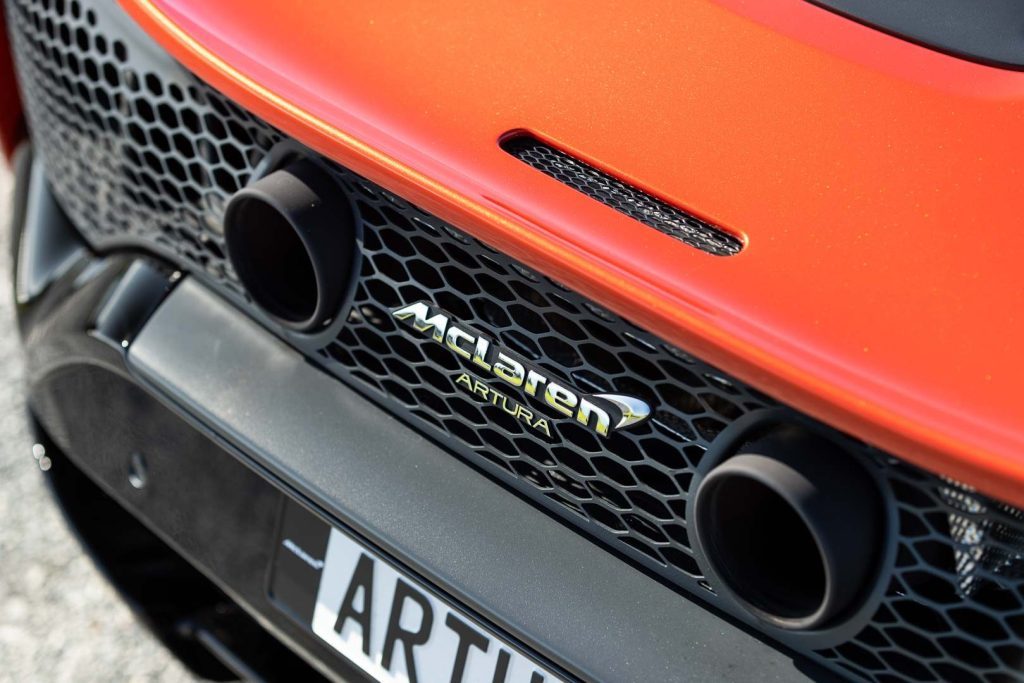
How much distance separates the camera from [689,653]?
1246mm

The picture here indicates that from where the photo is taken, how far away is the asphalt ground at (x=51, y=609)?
6.88ft

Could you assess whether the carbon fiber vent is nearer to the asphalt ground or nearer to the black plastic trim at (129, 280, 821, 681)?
the black plastic trim at (129, 280, 821, 681)

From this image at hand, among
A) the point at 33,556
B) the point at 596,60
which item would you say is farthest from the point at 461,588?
the point at 33,556

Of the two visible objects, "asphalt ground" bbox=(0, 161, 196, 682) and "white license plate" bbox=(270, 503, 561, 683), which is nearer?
"white license plate" bbox=(270, 503, 561, 683)

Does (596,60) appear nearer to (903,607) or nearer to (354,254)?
(354,254)

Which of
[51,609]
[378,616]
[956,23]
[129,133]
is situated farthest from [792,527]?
[51,609]

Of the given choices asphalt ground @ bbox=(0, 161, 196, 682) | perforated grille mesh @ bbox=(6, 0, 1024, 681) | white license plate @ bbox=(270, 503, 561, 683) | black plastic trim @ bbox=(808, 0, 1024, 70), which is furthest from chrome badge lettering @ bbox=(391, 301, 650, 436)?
asphalt ground @ bbox=(0, 161, 196, 682)

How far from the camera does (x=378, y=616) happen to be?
1.41m

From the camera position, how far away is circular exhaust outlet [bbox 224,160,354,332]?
138 cm

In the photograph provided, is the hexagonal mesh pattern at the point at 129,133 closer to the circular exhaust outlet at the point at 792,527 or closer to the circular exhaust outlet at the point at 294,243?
the circular exhaust outlet at the point at 294,243

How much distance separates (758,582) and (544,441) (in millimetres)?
288

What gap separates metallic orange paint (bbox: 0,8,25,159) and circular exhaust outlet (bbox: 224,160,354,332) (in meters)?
0.80

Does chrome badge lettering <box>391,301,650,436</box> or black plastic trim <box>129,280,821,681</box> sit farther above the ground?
chrome badge lettering <box>391,301,650,436</box>

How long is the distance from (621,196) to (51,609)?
4.84 ft
